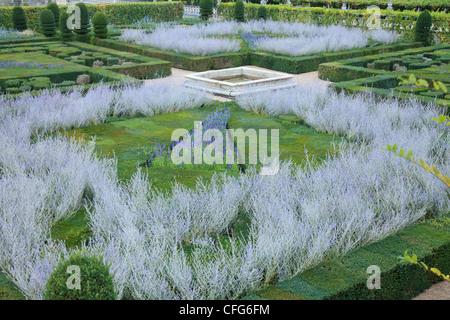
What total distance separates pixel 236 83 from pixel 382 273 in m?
8.22

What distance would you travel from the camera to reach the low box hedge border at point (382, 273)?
3.52 m

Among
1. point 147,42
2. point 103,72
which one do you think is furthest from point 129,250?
point 147,42

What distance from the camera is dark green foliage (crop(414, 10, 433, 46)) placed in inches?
709

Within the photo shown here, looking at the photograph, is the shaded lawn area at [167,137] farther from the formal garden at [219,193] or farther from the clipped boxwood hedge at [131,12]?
the clipped boxwood hedge at [131,12]

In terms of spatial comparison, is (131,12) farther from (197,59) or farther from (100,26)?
(197,59)

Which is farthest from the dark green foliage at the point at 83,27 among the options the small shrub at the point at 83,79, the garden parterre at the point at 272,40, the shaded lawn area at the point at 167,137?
the shaded lawn area at the point at 167,137

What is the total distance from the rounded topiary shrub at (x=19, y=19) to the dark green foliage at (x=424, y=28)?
16420 millimetres

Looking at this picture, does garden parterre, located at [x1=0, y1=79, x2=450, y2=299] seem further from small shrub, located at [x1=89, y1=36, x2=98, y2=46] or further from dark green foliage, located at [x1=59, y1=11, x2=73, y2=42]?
dark green foliage, located at [x1=59, y1=11, x2=73, y2=42]

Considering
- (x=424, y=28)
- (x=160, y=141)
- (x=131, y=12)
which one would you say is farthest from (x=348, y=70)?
(x=131, y=12)

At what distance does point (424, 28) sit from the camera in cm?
1825

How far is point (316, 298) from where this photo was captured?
3416 mm

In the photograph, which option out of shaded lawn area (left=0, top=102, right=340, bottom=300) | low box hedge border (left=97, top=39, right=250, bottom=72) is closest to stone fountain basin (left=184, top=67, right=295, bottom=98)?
low box hedge border (left=97, top=39, right=250, bottom=72)
